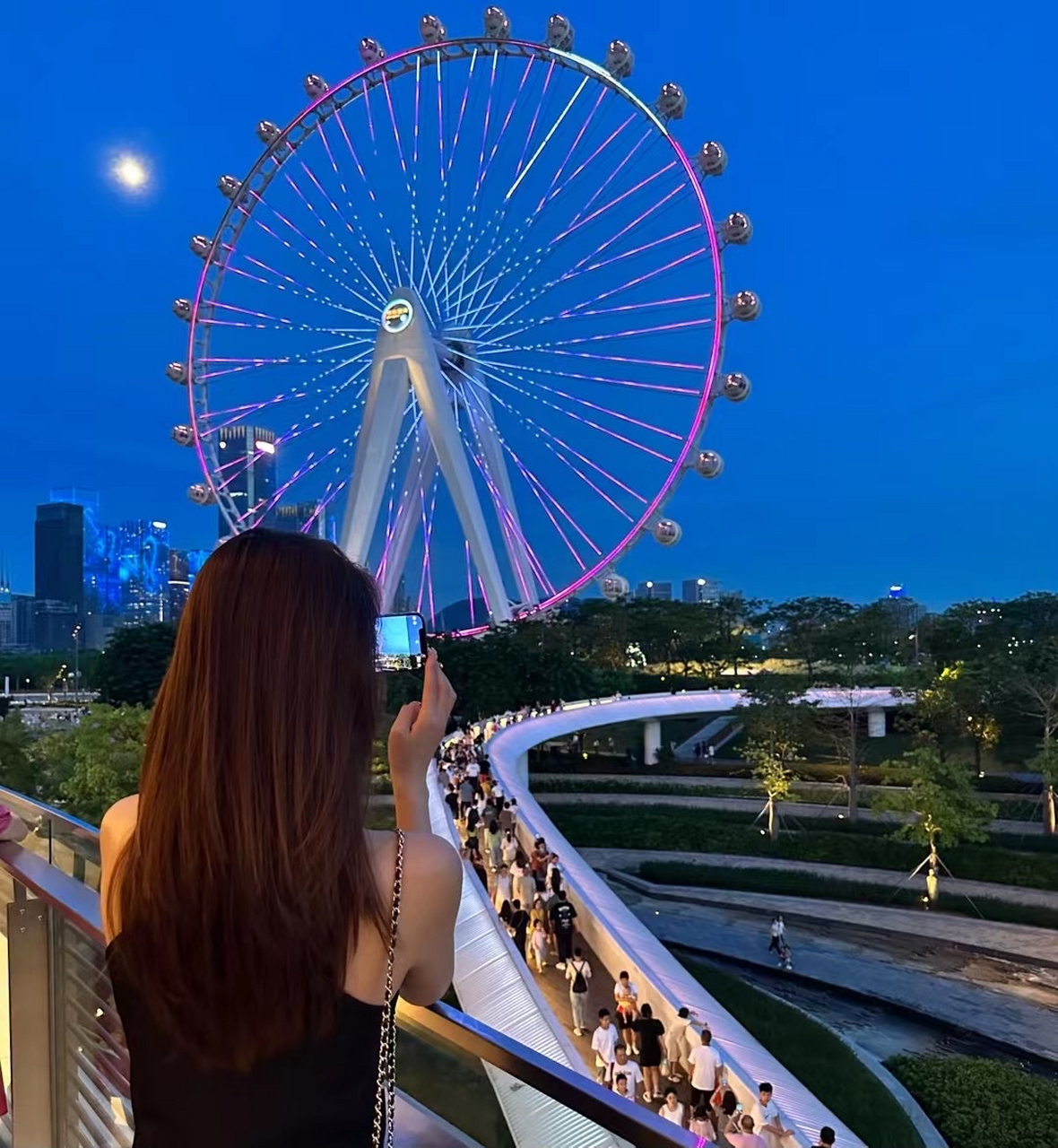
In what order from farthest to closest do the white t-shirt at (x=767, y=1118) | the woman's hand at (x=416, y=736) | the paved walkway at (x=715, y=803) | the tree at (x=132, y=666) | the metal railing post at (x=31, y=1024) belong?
the tree at (x=132, y=666) → the paved walkway at (x=715, y=803) → the white t-shirt at (x=767, y=1118) → the metal railing post at (x=31, y=1024) → the woman's hand at (x=416, y=736)

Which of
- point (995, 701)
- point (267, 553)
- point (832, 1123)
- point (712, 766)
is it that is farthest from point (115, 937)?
point (712, 766)

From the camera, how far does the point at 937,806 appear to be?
64.8 ft

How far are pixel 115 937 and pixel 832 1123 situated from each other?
843cm

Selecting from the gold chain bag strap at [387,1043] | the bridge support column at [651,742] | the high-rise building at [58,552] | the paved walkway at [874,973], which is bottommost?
the paved walkway at [874,973]

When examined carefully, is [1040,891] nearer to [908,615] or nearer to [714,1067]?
[714,1067]

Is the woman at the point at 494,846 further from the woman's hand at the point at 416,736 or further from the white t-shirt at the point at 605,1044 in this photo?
the woman's hand at the point at 416,736

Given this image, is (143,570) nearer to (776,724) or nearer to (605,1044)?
(776,724)

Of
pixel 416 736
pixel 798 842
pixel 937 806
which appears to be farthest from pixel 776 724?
pixel 416 736

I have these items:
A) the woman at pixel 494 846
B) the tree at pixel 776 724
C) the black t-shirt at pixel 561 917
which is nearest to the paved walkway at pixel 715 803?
the tree at pixel 776 724

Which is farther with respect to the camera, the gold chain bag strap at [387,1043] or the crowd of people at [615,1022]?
the crowd of people at [615,1022]

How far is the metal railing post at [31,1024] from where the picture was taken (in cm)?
211

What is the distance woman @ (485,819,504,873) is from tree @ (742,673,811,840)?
14033 millimetres

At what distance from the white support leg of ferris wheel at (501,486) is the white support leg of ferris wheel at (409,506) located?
1530mm

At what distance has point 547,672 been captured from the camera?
3145cm
